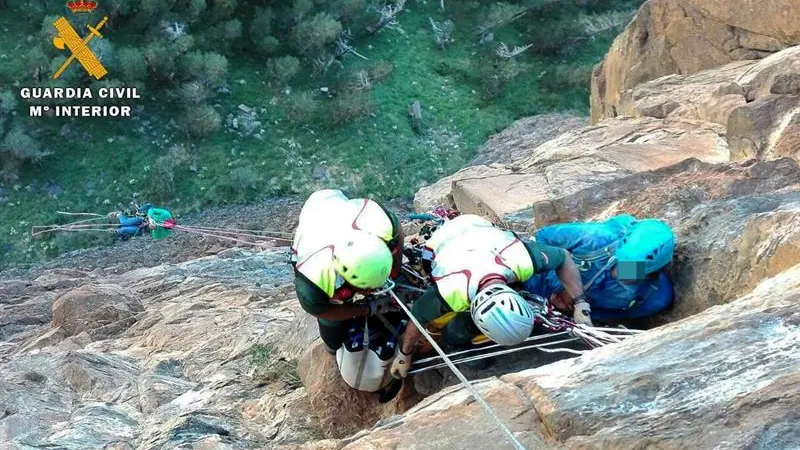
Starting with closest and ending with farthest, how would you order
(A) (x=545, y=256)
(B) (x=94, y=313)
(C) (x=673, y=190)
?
(A) (x=545, y=256) → (C) (x=673, y=190) → (B) (x=94, y=313)

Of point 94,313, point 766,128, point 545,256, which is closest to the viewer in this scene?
point 545,256

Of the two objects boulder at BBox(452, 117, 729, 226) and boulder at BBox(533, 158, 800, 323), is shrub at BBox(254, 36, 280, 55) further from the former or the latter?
boulder at BBox(533, 158, 800, 323)

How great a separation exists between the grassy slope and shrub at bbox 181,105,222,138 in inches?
14.6

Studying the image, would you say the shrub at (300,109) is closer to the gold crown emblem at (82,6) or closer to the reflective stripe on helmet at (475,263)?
the gold crown emblem at (82,6)

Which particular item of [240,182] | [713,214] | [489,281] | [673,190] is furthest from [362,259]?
[240,182]

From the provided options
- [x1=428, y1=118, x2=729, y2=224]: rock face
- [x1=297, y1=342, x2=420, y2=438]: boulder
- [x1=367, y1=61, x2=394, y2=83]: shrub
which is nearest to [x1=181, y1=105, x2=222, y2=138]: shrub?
[x1=367, y1=61, x2=394, y2=83]: shrub

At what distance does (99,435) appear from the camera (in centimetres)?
520

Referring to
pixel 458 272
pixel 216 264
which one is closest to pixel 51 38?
pixel 216 264

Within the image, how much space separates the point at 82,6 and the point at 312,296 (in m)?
20.8

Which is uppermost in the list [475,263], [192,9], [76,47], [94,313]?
[192,9]

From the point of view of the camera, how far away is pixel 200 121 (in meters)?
21.7

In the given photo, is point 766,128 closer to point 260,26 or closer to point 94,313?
point 94,313

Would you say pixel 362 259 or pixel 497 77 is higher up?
pixel 362 259

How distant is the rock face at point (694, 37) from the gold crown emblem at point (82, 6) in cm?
1562
